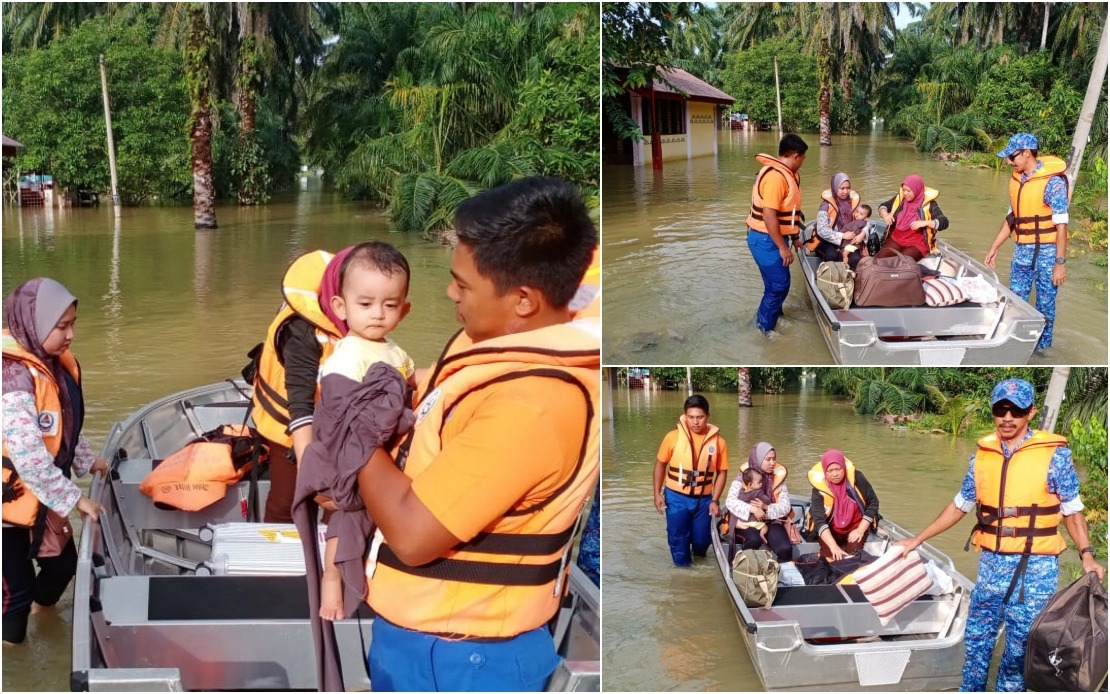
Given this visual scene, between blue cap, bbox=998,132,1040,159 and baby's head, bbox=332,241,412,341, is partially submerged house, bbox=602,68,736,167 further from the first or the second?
baby's head, bbox=332,241,412,341

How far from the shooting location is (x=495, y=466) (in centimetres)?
145

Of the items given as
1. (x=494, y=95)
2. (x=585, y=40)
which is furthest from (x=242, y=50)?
(x=585, y=40)

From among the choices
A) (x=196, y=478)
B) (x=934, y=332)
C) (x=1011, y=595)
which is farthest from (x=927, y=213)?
(x=196, y=478)

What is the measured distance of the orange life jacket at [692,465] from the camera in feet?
18.4

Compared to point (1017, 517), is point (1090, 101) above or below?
above

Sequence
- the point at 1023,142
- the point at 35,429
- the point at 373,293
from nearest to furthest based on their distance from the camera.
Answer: the point at 373,293, the point at 35,429, the point at 1023,142

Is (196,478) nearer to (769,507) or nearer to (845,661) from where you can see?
(845,661)

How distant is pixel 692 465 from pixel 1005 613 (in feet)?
7.83

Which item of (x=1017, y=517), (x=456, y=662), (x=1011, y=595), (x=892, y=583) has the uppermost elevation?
(x=456, y=662)

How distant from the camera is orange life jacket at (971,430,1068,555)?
11.0ft

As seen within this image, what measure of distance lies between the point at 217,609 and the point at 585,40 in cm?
1336

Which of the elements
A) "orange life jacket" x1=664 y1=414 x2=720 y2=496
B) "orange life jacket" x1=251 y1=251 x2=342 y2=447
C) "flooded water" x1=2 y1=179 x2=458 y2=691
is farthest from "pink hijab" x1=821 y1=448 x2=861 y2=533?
"flooded water" x1=2 y1=179 x2=458 y2=691

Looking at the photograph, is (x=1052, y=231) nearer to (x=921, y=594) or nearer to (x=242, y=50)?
(x=921, y=594)

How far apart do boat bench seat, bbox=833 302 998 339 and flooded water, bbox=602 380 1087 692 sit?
1.10 meters
